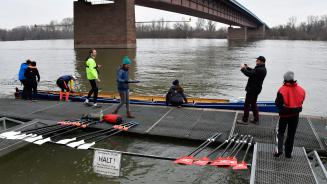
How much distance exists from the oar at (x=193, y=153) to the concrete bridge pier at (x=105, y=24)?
129 ft

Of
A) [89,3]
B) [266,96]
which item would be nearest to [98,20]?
[89,3]

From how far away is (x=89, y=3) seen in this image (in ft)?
162

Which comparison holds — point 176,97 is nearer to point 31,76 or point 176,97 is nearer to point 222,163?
point 222,163

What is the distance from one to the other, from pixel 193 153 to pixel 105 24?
1683 inches

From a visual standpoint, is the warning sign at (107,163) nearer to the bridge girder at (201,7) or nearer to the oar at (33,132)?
the oar at (33,132)

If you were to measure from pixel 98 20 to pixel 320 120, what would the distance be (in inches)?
1692

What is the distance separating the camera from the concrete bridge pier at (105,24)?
1810 inches

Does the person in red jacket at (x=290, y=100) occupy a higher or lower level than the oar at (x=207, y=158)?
higher

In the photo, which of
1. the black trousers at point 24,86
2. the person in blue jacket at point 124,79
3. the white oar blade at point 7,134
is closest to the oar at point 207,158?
the person in blue jacket at point 124,79

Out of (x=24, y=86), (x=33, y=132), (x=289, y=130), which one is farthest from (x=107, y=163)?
(x=24, y=86)

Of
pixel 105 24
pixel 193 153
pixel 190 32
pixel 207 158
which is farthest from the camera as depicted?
pixel 190 32

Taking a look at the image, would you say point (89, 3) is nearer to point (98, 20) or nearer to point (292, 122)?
point (98, 20)

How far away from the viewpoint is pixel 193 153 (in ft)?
23.5

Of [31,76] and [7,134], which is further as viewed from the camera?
[31,76]
